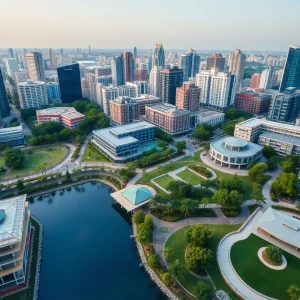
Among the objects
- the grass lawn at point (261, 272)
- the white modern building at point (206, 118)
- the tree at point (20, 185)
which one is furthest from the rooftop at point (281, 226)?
the white modern building at point (206, 118)

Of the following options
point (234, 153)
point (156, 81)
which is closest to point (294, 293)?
point (234, 153)

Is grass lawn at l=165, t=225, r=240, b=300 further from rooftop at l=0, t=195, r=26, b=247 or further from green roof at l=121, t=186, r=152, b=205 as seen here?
rooftop at l=0, t=195, r=26, b=247

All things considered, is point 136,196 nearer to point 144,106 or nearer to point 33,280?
point 33,280

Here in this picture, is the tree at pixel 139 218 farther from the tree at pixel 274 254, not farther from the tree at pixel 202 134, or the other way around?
the tree at pixel 202 134

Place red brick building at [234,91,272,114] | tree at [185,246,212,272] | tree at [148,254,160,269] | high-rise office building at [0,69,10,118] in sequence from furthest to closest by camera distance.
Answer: red brick building at [234,91,272,114]
high-rise office building at [0,69,10,118]
tree at [148,254,160,269]
tree at [185,246,212,272]

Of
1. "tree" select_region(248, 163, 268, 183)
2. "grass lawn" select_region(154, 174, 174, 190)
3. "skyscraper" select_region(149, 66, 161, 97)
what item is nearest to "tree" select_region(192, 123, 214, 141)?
"tree" select_region(248, 163, 268, 183)

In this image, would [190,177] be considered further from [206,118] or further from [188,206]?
[206,118]
